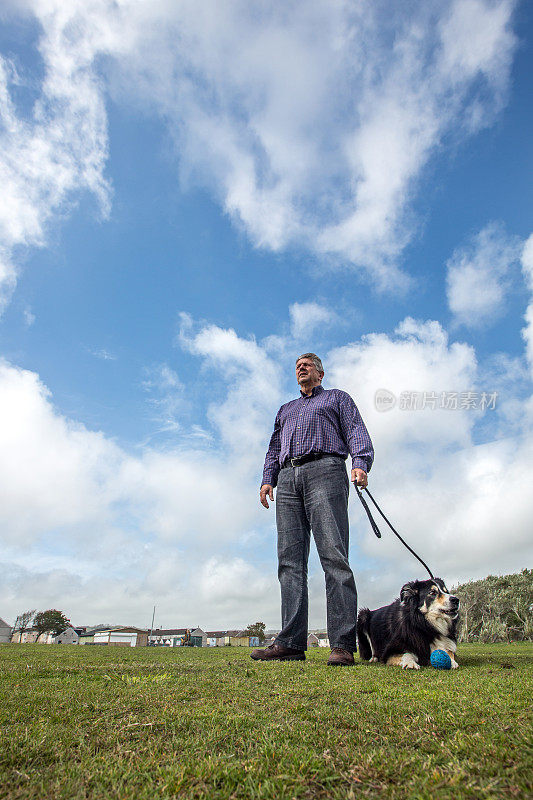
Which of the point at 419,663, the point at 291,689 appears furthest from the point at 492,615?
the point at 291,689

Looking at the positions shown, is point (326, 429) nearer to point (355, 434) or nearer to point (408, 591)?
point (355, 434)

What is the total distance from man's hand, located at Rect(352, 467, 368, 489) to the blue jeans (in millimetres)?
167

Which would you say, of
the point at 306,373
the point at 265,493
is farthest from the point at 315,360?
the point at 265,493

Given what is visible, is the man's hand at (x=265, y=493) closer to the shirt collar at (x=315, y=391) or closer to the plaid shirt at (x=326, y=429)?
the plaid shirt at (x=326, y=429)

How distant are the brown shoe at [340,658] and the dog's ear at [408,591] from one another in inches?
32.8

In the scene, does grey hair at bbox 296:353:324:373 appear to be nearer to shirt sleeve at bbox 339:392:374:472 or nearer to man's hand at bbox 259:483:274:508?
shirt sleeve at bbox 339:392:374:472

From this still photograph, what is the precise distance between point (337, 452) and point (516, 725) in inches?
129

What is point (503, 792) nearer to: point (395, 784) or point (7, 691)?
point (395, 784)

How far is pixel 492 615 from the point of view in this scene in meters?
30.9

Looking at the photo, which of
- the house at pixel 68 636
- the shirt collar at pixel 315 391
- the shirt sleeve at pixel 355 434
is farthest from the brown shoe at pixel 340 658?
the house at pixel 68 636

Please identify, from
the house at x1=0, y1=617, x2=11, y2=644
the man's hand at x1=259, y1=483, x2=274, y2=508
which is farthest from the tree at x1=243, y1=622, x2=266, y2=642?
the man's hand at x1=259, y1=483, x2=274, y2=508

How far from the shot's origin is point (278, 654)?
14.5 feet

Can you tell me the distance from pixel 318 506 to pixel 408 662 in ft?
4.96

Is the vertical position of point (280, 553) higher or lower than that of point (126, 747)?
higher
